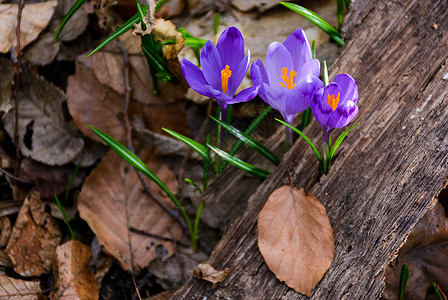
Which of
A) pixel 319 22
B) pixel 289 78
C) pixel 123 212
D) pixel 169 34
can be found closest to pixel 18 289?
pixel 123 212

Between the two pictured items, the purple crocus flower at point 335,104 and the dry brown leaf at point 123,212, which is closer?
the purple crocus flower at point 335,104

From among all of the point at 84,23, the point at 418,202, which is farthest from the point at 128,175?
the point at 418,202

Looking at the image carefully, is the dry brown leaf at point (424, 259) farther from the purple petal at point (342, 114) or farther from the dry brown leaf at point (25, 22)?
the dry brown leaf at point (25, 22)

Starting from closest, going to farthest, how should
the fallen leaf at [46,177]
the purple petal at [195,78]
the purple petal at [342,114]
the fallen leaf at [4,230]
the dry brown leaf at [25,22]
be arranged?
the purple petal at [342,114] → the purple petal at [195,78] → the fallen leaf at [4,230] → the fallen leaf at [46,177] → the dry brown leaf at [25,22]

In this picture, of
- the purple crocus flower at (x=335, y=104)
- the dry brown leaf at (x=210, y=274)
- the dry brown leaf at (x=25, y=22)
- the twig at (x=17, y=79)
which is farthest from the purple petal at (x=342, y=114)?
the dry brown leaf at (x=25, y=22)

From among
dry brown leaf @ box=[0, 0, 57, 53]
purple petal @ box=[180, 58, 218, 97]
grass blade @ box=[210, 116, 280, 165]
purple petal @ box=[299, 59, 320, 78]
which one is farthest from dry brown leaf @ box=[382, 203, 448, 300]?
dry brown leaf @ box=[0, 0, 57, 53]

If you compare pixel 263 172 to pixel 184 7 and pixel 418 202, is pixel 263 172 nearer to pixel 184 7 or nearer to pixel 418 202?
pixel 418 202
